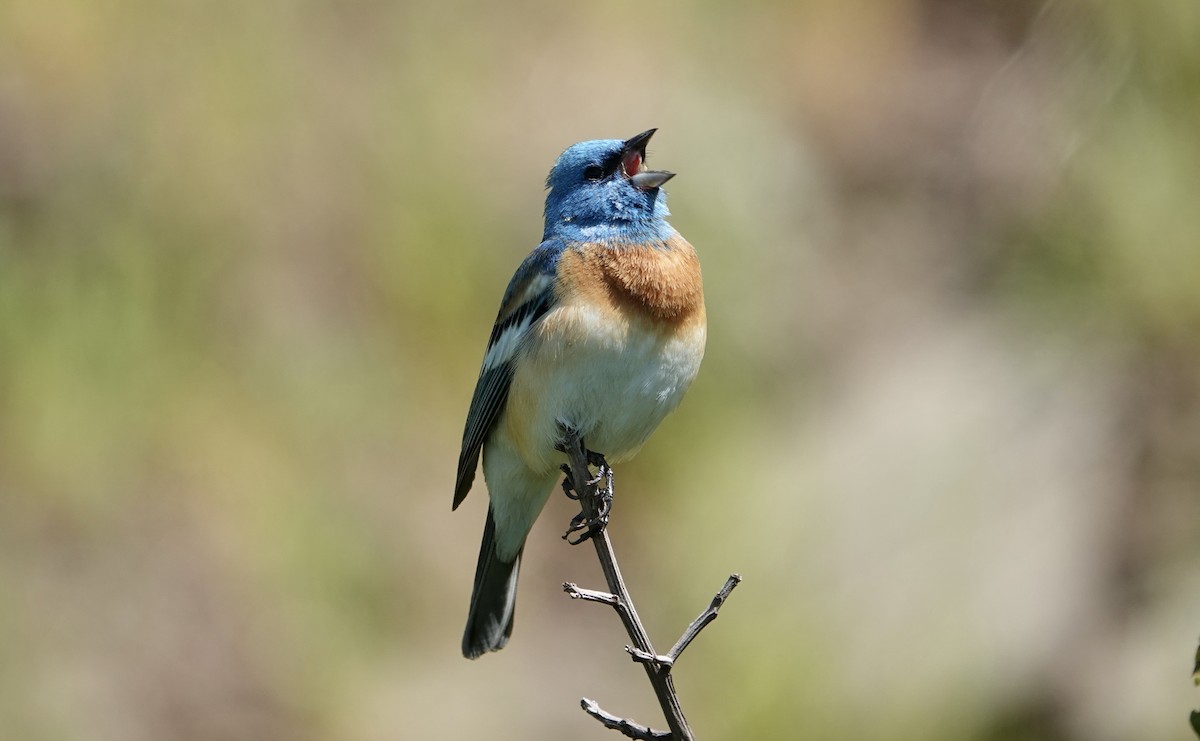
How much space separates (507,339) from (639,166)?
60 centimetres

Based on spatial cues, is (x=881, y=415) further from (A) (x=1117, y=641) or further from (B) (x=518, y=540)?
(B) (x=518, y=540)

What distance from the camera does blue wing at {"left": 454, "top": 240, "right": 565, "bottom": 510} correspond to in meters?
3.23

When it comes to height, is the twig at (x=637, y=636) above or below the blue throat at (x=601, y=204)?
below

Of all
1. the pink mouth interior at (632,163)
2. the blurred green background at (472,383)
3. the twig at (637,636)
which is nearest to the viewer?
the twig at (637,636)

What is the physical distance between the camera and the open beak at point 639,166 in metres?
3.33

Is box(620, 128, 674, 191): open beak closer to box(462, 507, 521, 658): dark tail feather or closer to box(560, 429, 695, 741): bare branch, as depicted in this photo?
box(560, 429, 695, 741): bare branch

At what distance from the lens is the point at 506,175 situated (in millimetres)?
6113

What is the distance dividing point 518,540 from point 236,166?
3246 mm

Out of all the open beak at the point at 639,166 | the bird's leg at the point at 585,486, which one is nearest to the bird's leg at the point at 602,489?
the bird's leg at the point at 585,486

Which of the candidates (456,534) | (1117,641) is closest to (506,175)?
(456,534)

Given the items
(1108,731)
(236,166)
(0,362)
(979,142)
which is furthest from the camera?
(979,142)

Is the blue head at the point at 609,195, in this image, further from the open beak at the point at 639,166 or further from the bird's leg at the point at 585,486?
the bird's leg at the point at 585,486

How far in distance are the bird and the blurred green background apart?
2.34 metres

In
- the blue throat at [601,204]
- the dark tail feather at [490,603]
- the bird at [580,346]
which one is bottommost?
the dark tail feather at [490,603]
